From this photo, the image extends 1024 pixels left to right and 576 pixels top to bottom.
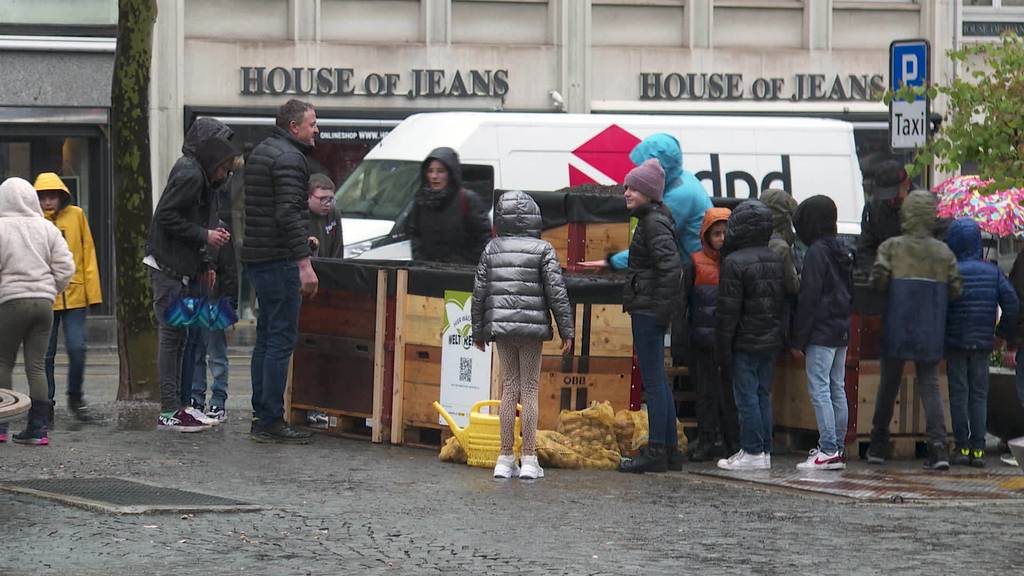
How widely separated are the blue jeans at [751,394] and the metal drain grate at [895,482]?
0.21 metres

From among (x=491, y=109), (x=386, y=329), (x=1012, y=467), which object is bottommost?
(x=1012, y=467)

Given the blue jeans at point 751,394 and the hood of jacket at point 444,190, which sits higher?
the hood of jacket at point 444,190

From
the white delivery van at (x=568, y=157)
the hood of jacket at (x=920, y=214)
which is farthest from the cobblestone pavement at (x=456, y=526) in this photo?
the white delivery van at (x=568, y=157)

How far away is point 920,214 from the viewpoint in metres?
13.0

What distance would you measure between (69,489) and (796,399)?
510 cm

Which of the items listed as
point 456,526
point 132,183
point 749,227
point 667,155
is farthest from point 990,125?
point 456,526

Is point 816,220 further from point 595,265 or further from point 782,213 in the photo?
point 595,265

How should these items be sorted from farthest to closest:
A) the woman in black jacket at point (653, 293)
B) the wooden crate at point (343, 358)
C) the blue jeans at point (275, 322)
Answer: the wooden crate at point (343, 358) < the blue jeans at point (275, 322) < the woman in black jacket at point (653, 293)

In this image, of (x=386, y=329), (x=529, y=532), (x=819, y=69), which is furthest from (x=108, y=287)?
(x=529, y=532)

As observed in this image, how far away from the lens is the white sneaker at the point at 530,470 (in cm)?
1165

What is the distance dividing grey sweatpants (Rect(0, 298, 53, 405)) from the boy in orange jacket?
6.25 ft

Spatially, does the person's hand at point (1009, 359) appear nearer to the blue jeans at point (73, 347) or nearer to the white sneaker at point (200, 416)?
the white sneaker at point (200, 416)

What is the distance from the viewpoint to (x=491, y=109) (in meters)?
30.2

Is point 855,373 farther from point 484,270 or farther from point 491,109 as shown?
point 491,109
